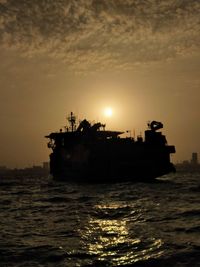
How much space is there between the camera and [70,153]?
7719 centimetres

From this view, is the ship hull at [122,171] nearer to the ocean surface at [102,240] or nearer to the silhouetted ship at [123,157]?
the silhouetted ship at [123,157]

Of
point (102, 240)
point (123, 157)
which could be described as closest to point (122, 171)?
point (123, 157)

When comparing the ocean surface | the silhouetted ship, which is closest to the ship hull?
the silhouetted ship

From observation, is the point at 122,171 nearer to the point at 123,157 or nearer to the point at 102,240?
the point at 123,157

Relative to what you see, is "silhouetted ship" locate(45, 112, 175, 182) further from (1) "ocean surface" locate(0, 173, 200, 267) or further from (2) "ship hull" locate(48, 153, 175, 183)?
(1) "ocean surface" locate(0, 173, 200, 267)

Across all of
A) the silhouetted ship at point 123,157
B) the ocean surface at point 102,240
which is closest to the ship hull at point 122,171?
the silhouetted ship at point 123,157

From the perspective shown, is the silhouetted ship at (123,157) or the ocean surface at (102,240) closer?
the ocean surface at (102,240)

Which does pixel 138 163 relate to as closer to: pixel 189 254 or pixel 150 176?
pixel 150 176

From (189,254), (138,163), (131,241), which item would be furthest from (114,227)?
(138,163)

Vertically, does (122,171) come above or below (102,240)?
above

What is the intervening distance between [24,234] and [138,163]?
53.4 meters

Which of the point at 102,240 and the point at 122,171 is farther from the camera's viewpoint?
the point at 122,171

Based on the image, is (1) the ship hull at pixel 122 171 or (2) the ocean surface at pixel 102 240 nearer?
(2) the ocean surface at pixel 102 240

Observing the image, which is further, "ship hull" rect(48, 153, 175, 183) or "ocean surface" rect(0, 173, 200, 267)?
"ship hull" rect(48, 153, 175, 183)
